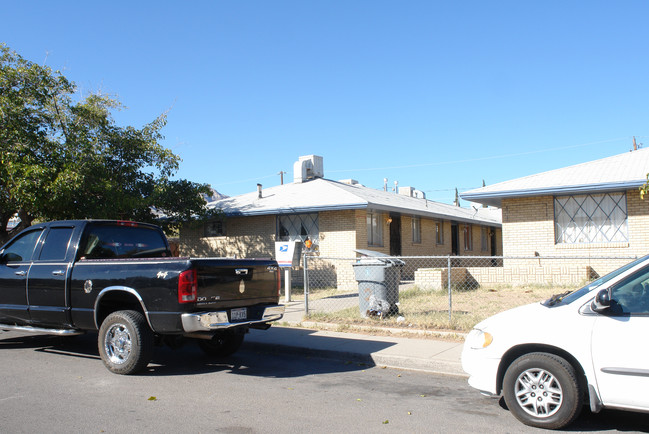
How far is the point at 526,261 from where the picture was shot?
16.1 meters

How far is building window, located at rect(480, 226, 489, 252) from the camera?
1190 inches

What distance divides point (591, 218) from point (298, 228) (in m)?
9.66

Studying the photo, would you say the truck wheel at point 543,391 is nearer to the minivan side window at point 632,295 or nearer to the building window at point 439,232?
the minivan side window at point 632,295

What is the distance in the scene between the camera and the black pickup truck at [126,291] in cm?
648

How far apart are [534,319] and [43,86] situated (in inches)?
592

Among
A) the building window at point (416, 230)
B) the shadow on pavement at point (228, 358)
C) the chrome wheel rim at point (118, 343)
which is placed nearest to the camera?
the chrome wheel rim at point (118, 343)

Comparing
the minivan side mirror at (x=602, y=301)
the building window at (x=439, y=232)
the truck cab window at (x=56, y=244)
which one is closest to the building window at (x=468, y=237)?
the building window at (x=439, y=232)

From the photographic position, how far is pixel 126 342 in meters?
6.87

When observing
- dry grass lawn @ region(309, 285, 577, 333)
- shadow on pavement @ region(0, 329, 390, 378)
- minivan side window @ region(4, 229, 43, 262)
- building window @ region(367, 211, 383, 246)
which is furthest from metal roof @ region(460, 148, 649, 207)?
minivan side window @ region(4, 229, 43, 262)

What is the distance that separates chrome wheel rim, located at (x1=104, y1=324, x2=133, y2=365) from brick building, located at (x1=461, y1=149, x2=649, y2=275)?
38.1 feet

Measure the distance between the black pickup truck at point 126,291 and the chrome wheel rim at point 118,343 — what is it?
0.04ft

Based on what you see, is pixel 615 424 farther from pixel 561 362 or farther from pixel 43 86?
pixel 43 86

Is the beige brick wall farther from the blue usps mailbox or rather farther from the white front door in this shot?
the white front door

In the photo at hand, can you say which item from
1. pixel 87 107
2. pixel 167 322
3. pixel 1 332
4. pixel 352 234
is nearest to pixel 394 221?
pixel 352 234
